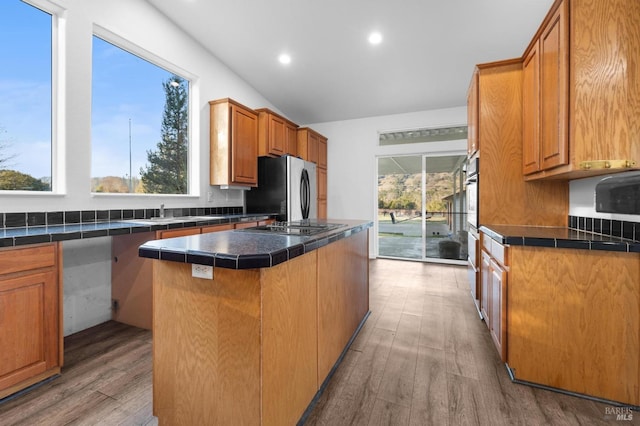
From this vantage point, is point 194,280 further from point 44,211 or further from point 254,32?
point 254,32

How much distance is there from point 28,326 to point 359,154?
4956 mm

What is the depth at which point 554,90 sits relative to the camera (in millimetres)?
1788

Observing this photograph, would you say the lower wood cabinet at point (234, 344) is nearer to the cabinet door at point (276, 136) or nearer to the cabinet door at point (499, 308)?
the cabinet door at point (499, 308)

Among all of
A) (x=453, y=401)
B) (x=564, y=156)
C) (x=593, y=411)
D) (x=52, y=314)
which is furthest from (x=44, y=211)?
(x=593, y=411)

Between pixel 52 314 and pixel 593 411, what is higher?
pixel 52 314

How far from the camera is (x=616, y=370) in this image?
152cm

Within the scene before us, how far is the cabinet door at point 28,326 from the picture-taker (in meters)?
1.52

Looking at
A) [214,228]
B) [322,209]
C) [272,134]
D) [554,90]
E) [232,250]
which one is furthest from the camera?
[322,209]

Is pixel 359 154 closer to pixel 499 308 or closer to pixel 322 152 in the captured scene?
pixel 322 152

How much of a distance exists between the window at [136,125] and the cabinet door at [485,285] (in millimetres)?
3304

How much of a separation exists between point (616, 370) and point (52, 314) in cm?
320

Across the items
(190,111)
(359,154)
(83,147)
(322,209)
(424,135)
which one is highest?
(424,135)

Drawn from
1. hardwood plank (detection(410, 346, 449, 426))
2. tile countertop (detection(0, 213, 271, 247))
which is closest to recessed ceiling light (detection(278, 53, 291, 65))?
tile countertop (detection(0, 213, 271, 247))

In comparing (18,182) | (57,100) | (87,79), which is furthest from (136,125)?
(18,182)
